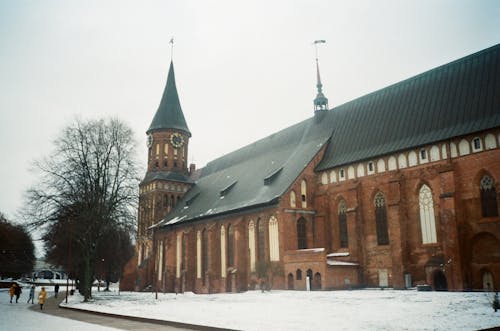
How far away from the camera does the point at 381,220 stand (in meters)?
34.0

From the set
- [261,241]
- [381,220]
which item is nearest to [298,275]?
[261,241]

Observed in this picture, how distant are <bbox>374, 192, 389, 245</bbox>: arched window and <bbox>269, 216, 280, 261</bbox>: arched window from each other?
322 inches

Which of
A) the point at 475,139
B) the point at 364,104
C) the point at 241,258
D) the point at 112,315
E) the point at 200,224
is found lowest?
the point at 112,315

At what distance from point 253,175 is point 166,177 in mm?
18096

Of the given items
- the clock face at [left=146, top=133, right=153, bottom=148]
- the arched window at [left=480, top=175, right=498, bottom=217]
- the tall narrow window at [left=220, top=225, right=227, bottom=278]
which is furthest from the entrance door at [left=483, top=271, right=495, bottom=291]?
the clock face at [left=146, top=133, right=153, bottom=148]

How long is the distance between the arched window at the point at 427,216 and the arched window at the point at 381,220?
9.59 ft

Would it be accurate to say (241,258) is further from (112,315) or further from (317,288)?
(112,315)

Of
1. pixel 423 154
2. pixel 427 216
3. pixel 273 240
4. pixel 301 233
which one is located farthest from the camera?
pixel 301 233

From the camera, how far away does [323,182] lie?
39.2m

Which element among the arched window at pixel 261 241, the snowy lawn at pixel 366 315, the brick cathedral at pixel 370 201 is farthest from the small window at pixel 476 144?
the arched window at pixel 261 241

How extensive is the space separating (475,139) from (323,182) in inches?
530

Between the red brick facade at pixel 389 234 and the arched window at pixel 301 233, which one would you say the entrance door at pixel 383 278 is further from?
the arched window at pixel 301 233

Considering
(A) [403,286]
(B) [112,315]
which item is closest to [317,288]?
(A) [403,286]

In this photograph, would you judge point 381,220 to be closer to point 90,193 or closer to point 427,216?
point 427,216
